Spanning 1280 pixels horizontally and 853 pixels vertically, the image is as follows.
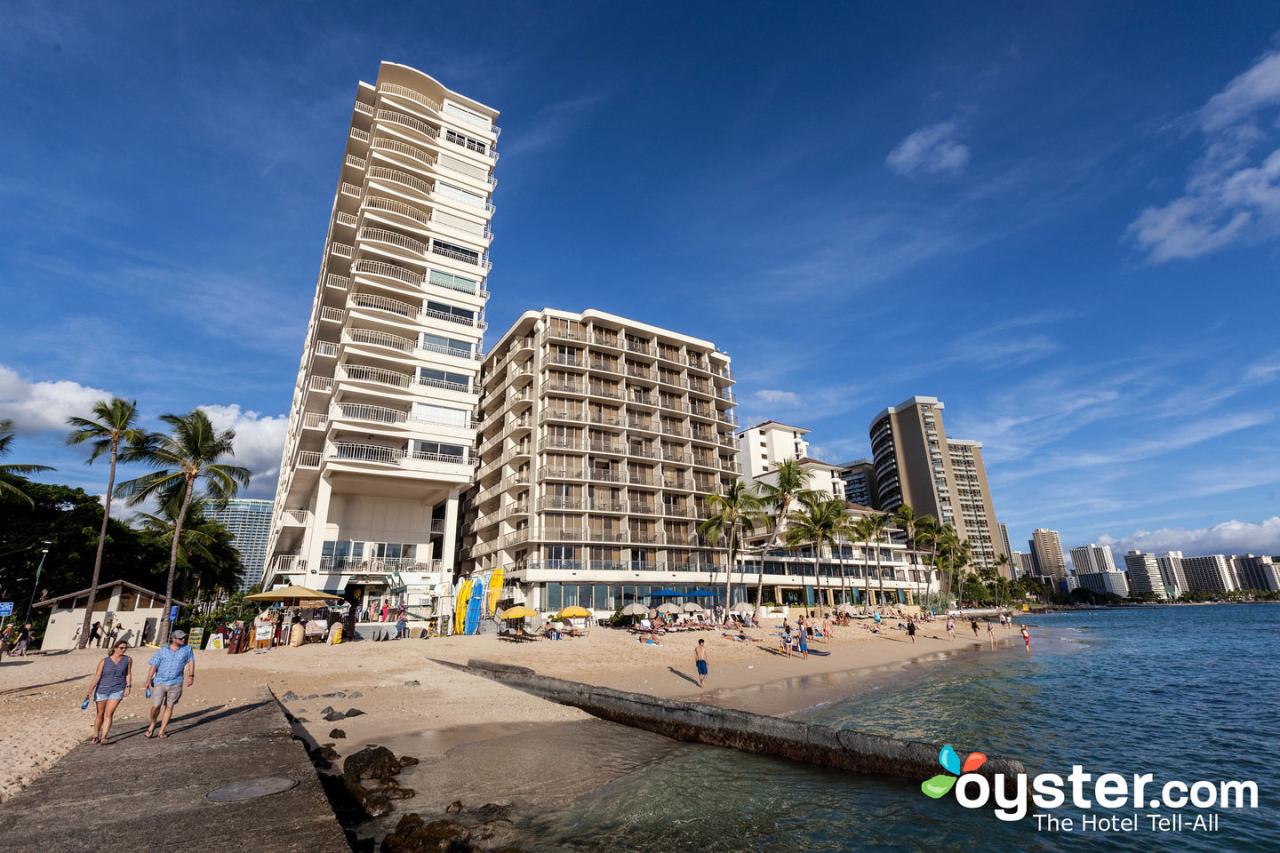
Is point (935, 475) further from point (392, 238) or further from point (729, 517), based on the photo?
point (392, 238)

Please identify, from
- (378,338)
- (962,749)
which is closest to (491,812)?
(962,749)

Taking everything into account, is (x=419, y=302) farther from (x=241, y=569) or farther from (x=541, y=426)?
(x=241, y=569)

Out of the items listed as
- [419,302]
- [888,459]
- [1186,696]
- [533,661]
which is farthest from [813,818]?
[888,459]

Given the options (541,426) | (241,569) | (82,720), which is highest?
(541,426)

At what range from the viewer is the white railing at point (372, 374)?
1577 inches

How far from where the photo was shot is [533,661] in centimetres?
2562

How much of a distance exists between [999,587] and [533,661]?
124940mm

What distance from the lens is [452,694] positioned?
57.1ft

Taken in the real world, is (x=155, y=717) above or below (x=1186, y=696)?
above

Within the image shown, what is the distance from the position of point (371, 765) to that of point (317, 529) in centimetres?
3118

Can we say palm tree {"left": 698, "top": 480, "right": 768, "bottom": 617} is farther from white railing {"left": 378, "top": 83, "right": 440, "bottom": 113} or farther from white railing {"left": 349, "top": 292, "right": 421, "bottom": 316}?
white railing {"left": 378, "top": 83, "right": 440, "bottom": 113}

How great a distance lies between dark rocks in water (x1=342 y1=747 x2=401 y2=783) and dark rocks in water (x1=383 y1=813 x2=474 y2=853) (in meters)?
2.67

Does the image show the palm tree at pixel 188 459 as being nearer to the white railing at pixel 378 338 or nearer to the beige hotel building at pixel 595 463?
the white railing at pixel 378 338

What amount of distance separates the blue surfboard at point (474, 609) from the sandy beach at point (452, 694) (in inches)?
78.9
